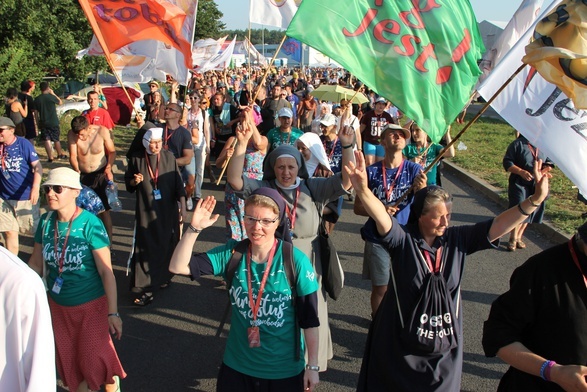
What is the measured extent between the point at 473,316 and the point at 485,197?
5.83m

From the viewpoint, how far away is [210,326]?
5223 mm

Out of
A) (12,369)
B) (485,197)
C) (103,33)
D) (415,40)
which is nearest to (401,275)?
(415,40)

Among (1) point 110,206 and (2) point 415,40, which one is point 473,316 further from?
(1) point 110,206

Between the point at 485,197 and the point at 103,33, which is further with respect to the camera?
the point at 485,197

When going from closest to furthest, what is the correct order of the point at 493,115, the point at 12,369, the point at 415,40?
the point at 12,369
the point at 415,40
the point at 493,115

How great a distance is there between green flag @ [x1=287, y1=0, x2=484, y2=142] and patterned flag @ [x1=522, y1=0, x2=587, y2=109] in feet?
2.49

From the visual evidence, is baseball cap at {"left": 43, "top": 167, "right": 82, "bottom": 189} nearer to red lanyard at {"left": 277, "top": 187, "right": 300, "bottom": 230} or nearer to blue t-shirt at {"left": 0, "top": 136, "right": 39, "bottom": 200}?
red lanyard at {"left": 277, "top": 187, "right": 300, "bottom": 230}

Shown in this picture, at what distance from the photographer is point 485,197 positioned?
10820 mm

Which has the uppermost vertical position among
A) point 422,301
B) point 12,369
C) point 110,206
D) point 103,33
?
point 103,33

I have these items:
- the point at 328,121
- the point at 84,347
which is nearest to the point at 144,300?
the point at 84,347

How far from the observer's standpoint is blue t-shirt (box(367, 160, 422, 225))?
489 centimetres

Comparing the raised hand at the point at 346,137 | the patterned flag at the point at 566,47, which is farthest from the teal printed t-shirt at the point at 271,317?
the patterned flag at the point at 566,47

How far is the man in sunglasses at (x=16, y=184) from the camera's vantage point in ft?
19.7

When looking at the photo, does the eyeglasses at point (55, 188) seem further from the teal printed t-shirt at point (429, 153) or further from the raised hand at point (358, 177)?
the teal printed t-shirt at point (429, 153)
